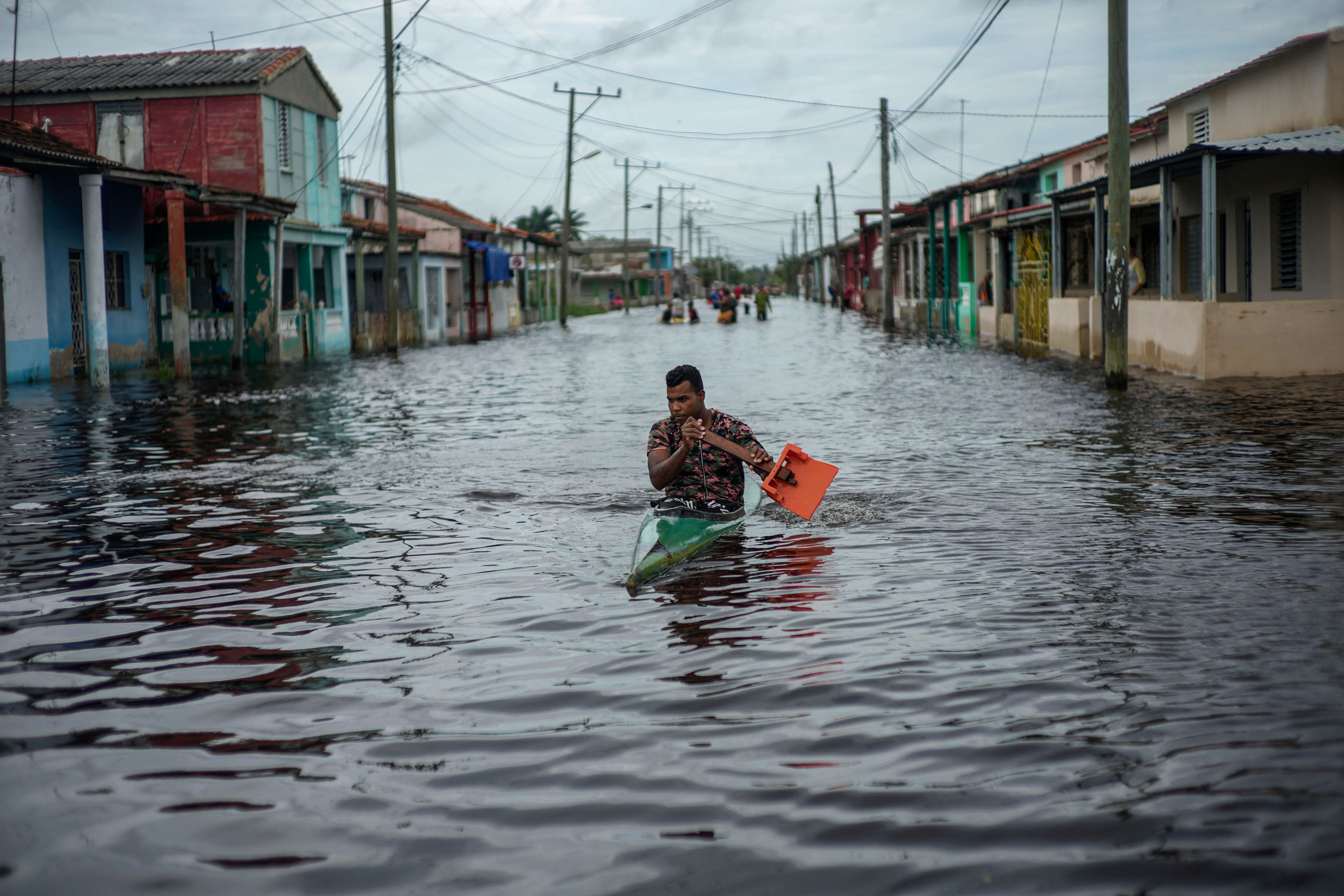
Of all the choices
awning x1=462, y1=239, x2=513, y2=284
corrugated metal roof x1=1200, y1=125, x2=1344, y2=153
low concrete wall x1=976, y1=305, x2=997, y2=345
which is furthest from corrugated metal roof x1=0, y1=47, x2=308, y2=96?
corrugated metal roof x1=1200, y1=125, x2=1344, y2=153

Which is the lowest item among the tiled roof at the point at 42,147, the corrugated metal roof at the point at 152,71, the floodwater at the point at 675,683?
the floodwater at the point at 675,683

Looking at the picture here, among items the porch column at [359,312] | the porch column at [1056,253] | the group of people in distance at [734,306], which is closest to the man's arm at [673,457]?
the porch column at [1056,253]

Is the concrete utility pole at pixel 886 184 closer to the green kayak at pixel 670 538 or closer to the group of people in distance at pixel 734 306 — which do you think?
the group of people in distance at pixel 734 306

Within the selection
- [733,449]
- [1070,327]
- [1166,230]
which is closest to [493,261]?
[1070,327]

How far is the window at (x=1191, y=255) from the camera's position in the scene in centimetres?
2722

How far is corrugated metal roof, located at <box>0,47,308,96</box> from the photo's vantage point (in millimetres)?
31203

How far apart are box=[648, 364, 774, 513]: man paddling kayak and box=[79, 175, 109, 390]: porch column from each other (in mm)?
16604

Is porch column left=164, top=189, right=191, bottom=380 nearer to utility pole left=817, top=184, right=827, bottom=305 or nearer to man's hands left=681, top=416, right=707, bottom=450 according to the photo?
man's hands left=681, top=416, right=707, bottom=450

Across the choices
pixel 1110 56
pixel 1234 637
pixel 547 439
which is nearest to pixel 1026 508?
pixel 1234 637

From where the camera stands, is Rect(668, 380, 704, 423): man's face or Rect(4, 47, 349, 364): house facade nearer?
Rect(668, 380, 704, 423): man's face

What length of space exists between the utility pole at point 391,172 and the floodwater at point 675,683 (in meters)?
23.1

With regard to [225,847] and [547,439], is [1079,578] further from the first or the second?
[547,439]

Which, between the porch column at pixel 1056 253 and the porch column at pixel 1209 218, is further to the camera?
the porch column at pixel 1056 253

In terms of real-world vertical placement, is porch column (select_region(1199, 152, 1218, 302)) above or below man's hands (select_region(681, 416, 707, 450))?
above
